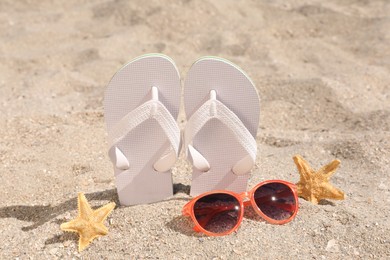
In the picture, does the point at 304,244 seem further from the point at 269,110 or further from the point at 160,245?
the point at 269,110

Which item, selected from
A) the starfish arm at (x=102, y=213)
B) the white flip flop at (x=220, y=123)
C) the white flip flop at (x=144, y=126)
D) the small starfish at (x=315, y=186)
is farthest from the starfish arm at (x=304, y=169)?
the starfish arm at (x=102, y=213)

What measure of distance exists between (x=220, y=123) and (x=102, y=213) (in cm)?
43

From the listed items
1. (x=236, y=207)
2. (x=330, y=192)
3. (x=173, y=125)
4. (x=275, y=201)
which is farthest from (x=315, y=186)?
(x=173, y=125)

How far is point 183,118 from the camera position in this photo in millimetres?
2229

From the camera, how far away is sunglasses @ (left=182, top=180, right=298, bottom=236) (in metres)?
1.40

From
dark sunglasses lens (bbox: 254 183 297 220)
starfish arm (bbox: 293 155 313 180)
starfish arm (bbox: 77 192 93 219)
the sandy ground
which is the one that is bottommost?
the sandy ground

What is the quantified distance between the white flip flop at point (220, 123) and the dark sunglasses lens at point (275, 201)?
0.29 ft

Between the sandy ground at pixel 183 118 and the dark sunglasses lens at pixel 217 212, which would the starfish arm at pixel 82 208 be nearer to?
the sandy ground at pixel 183 118

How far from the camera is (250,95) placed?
146 cm

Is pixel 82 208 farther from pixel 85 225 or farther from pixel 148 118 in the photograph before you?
pixel 148 118

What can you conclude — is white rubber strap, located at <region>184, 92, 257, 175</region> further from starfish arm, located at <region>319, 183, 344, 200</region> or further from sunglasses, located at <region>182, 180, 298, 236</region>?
starfish arm, located at <region>319, 183, 344, 200</region>

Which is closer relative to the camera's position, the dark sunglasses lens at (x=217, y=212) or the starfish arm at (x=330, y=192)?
the dark sunglasses lens at (x=217, y=212)

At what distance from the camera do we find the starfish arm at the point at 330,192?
152 cm

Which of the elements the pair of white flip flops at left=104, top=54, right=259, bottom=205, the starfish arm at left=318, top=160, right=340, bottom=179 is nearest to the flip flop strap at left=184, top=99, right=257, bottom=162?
the pair of white flip flops at left=104, top=54, right=259, bottom=205
